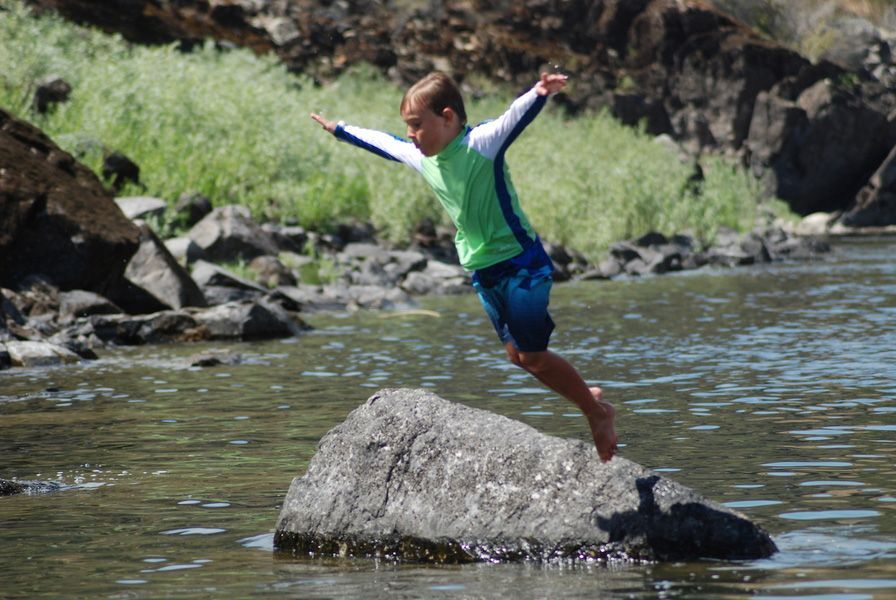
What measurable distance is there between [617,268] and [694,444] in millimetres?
23008

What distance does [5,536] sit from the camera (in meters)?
8.48

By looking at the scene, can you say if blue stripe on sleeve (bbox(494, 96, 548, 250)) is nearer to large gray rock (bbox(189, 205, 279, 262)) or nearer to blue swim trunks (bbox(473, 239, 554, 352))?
blue swim trunks (bbox(473, 239, 554, 352))

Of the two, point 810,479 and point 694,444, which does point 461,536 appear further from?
point 694,444

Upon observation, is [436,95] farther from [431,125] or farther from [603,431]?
[603,431]

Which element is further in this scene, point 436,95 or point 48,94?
point 48,94

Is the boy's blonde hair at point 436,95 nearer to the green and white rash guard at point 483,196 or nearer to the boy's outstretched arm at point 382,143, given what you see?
the green and white rash guard at point 483,196

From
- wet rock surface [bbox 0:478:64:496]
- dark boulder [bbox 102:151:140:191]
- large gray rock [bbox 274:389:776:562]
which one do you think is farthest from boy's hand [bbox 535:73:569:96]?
dark boulder [bbox 102:151:140:191]

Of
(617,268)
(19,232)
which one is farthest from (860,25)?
(19,232)

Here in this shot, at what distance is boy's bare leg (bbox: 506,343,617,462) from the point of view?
25.6 ft

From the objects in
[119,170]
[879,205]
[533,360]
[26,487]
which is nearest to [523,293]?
[533,360]

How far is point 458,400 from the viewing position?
1420 cm

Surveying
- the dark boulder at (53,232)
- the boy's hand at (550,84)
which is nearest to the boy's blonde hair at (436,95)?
the boy's hand at (550,84)

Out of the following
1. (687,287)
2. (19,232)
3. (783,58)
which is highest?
(783,58)

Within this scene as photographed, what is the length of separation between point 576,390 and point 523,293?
0.64 meters
